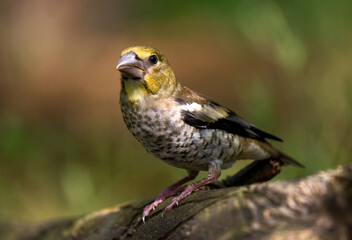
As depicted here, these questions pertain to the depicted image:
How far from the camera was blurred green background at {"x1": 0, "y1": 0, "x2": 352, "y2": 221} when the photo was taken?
4848 millimetres

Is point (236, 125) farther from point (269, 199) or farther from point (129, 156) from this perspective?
point (129, 156)

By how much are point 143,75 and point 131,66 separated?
0.14 m

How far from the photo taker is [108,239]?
351 cm

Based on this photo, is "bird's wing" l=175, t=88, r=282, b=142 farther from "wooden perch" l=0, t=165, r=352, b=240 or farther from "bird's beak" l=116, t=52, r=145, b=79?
"wooden perch" l=0, t=165, r=352, b=240

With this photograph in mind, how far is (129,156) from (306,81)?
197cm

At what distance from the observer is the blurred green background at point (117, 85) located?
15.9ft

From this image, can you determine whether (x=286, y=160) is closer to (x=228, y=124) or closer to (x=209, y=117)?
(x=228, y=124)

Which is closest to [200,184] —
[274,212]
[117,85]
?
[274,212]

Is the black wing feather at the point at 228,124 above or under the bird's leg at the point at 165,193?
above

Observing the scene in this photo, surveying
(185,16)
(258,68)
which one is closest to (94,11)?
(185,16)

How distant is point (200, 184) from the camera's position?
343cm

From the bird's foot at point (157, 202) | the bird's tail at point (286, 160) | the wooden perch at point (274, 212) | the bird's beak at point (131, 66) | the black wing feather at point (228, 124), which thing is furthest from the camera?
the bird's tail at point (286, 160)

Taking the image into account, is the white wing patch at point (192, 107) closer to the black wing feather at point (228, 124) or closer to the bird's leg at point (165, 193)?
the black wing feather at point (228, 124)

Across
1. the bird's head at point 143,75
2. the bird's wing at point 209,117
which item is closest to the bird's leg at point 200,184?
the bird's wing at point 209,117
